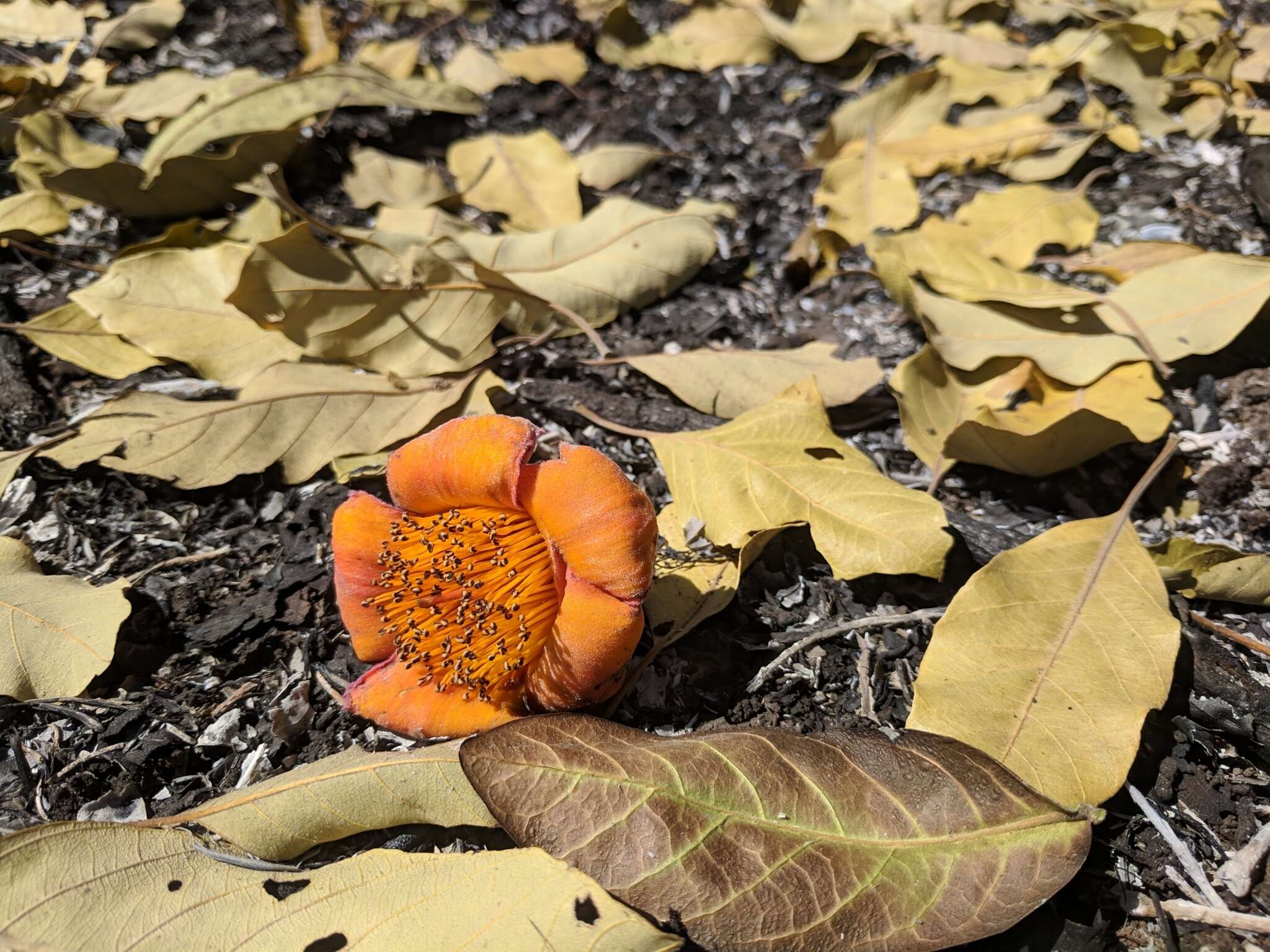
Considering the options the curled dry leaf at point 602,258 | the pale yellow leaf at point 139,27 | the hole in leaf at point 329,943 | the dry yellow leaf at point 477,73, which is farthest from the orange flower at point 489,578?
the pale yellow leaf at point 139,27

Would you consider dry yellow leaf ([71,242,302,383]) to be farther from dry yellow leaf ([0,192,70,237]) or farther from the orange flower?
the orange flower

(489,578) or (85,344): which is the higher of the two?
(85,344)

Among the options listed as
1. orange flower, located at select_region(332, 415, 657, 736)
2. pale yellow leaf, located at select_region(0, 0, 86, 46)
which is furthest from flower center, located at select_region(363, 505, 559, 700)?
pale yellow leaf, located at select_region(0, 0, 86, 46)

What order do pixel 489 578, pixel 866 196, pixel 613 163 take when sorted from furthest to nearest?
pixel 613 163 < pixel 866 196 < pixel 489 578

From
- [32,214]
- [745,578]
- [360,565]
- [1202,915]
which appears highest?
[32,214]

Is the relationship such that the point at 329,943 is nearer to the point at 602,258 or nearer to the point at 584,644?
the point at 584,644

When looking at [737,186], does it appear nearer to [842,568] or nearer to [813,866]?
[842,568]

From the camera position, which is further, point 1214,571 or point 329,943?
point 1214,571

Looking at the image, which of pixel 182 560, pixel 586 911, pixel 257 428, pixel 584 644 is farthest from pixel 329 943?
pixel 257 428
